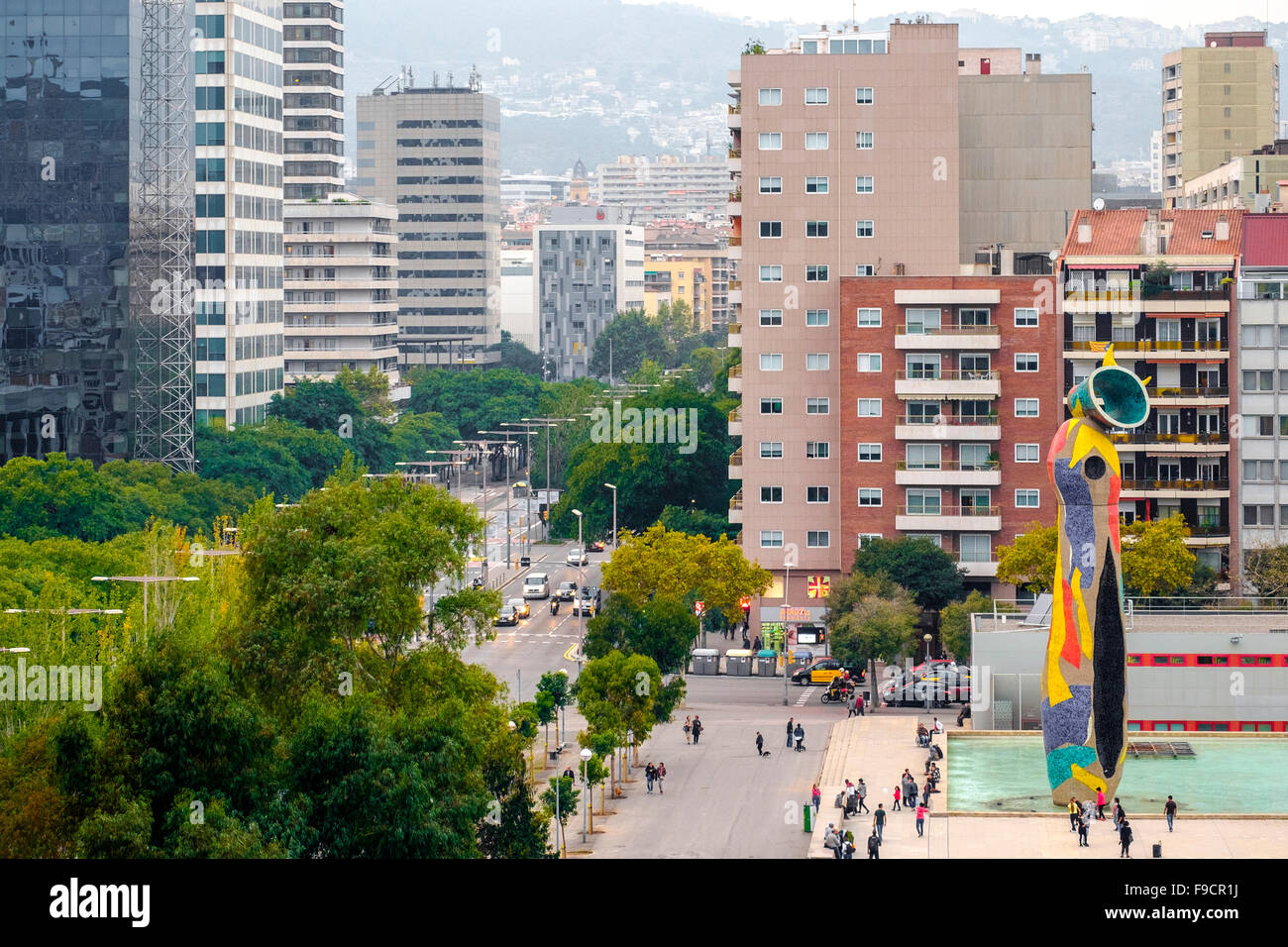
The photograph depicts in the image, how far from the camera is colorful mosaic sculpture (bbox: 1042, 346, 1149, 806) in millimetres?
52688

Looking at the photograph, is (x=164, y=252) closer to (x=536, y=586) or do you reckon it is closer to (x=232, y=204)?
(x=232, y=204)

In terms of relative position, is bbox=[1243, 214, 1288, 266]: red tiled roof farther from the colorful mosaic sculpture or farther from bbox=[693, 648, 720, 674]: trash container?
the colorful mosaic sculpture

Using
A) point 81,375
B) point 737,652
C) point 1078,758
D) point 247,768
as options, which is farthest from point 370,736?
point 81,375

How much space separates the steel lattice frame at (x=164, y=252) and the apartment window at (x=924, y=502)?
42.3m

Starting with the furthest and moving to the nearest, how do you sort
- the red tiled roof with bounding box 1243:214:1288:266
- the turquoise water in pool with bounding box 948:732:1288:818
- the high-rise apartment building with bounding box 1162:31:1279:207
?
the high-rise apartment building with bounding box 1162:31:1279:207 → the red tiled roof with bounding box 1243:214:1288:266 → the turquoise water in pool with bounding box 948:732:1288:818

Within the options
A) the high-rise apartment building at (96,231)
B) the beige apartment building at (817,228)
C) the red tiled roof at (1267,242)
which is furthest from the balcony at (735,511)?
the high-rise apartment building at (96,231)

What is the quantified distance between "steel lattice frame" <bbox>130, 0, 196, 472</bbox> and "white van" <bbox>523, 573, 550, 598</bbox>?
65.6 feet

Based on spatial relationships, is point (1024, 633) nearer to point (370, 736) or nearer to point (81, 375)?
point (370, 736)

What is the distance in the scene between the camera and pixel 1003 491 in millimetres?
89062

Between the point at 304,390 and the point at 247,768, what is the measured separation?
10170 centimetres

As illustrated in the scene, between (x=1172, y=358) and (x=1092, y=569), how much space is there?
36927 millimetres

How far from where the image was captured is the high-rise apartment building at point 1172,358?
86.8 metres

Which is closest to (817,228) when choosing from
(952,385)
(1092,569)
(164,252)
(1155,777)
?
(952,385)

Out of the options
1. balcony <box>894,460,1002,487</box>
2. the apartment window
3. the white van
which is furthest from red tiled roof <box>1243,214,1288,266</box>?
the white van
